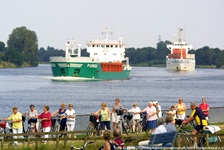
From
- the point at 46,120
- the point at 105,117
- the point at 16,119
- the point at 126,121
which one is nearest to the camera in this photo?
the point at 16,119

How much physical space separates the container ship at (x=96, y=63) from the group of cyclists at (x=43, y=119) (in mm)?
92522

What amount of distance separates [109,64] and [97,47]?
22.1 feet

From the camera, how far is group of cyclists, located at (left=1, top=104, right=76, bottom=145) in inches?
1045

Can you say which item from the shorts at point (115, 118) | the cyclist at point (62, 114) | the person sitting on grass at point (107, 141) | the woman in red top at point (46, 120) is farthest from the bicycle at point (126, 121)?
the person sitting on grass at point (107, 141)

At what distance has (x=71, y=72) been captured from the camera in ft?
399

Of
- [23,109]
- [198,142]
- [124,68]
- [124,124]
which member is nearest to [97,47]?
[124,68]

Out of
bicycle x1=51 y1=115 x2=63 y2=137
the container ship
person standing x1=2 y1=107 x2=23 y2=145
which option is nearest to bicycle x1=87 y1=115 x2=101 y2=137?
bicycle x1=51 y1=115 x2=63 y2=137

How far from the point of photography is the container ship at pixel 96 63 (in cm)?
12175

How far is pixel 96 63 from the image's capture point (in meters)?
123

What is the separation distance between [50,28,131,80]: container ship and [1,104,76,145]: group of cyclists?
304ft

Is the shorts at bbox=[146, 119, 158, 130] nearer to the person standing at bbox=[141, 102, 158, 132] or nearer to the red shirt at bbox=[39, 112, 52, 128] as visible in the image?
the person standing at bbox=[141, 102, 158, 132]

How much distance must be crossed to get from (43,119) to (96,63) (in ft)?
314

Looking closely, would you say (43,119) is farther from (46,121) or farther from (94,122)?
(94,122)

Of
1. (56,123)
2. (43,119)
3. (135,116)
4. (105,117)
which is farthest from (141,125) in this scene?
(43,119)
